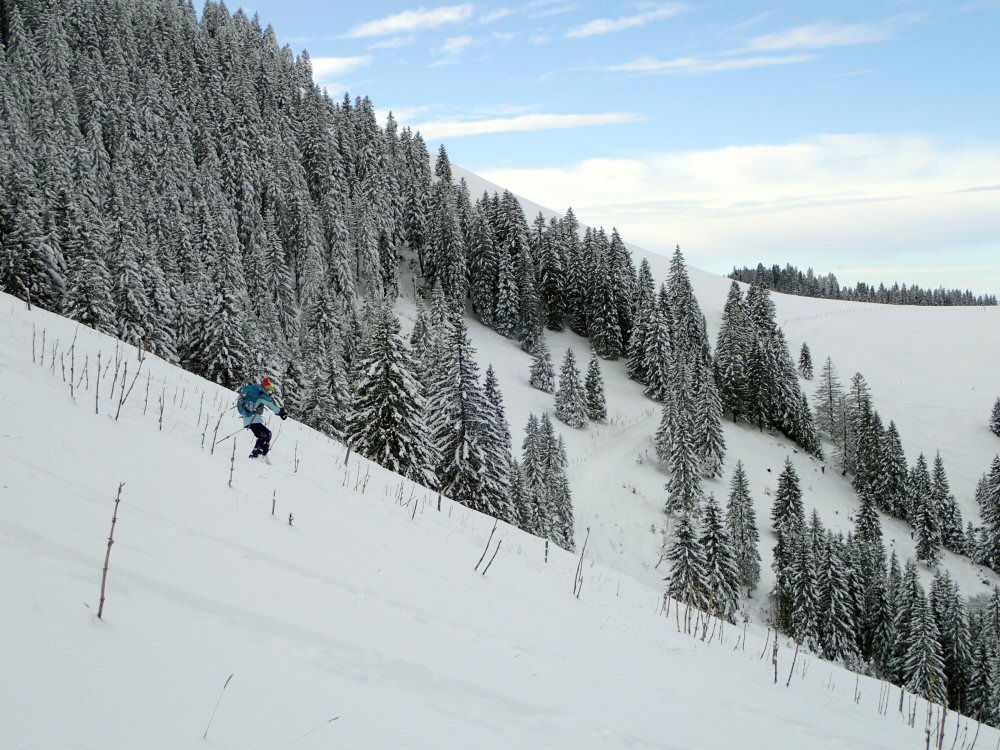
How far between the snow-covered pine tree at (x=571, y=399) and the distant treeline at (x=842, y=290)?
407ft

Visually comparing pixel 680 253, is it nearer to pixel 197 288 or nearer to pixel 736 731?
pixel 197 288

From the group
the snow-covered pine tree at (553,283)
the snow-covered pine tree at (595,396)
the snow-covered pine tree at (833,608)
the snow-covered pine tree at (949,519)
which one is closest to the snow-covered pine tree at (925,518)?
the snow-covered pine tree at (949,519)

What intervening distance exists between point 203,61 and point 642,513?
3534 inches

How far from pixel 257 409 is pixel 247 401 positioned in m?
0.21

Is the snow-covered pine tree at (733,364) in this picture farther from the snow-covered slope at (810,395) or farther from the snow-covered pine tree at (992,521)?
the snow-covered pine tree at (992,521)

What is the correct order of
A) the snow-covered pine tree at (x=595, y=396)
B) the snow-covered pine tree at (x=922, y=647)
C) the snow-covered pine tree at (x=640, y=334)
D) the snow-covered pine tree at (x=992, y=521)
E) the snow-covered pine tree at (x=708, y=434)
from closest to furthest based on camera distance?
1. the snow-covered pine tree at (x=922, y=647)
2. the snow-covered pine tree at (x=708, y=434)
3. the snow-covered pine tree at (x=992, y=521)
4. the snow-covered pine tree at (x=595, y=396)
5. the snow-covered pine tree at (x=640, y=334)

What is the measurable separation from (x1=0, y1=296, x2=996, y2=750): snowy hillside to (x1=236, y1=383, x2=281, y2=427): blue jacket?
0.62m

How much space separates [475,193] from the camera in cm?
12912

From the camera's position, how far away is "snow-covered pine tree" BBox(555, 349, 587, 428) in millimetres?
57531

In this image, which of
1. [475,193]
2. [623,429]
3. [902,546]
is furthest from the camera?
[475,193]

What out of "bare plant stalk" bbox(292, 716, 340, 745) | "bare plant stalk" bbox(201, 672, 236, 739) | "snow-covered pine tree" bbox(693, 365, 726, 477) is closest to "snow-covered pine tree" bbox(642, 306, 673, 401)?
"snow-covered pine tree" bbox(693, 365, 726, 477)

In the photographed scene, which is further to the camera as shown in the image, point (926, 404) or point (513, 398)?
point (926, 404)

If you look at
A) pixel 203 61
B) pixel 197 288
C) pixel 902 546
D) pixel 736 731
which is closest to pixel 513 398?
pixel 197 288

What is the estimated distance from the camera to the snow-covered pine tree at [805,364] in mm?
83812
